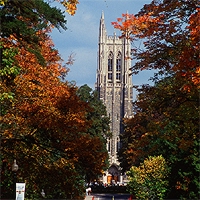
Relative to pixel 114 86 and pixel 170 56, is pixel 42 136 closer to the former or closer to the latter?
pixel 170 56

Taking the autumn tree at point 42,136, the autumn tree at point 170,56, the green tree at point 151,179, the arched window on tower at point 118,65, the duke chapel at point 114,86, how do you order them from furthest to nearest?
the arched window on tower at point 118,65, the duke chapel at point 114,86, the green tree at point 151,179, the autumn tree at point 42,136, the autumn tree at point 170,56

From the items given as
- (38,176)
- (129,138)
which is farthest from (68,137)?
(129,138)

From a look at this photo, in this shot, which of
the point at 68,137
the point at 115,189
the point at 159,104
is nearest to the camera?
the point at 159,104

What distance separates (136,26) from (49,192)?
773 cm

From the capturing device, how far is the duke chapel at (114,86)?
340 ft

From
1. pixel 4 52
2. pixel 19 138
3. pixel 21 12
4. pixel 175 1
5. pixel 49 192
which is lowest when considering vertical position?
pixel 49 192

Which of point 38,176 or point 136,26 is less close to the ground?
point 136,26

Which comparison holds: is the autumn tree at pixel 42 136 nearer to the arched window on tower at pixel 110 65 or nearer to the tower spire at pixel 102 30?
the arched window on tower at pixel 110 65

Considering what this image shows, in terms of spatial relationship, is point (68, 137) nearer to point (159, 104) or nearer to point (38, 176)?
point (38, 176)

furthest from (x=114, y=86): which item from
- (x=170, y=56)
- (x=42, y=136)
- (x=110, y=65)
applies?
(x=170, y=56)

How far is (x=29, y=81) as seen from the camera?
63.1ft

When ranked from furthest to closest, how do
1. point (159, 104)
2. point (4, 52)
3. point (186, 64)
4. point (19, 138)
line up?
1. point (19, 138)
2. point (159, 104)
3. point (186, 64)
4. point (4, 52)

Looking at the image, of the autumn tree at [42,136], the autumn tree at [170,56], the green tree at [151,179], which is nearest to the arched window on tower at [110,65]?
the green tree at [151,179]

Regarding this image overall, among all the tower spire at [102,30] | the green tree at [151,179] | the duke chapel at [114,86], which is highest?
the tower spire at [102,30]
